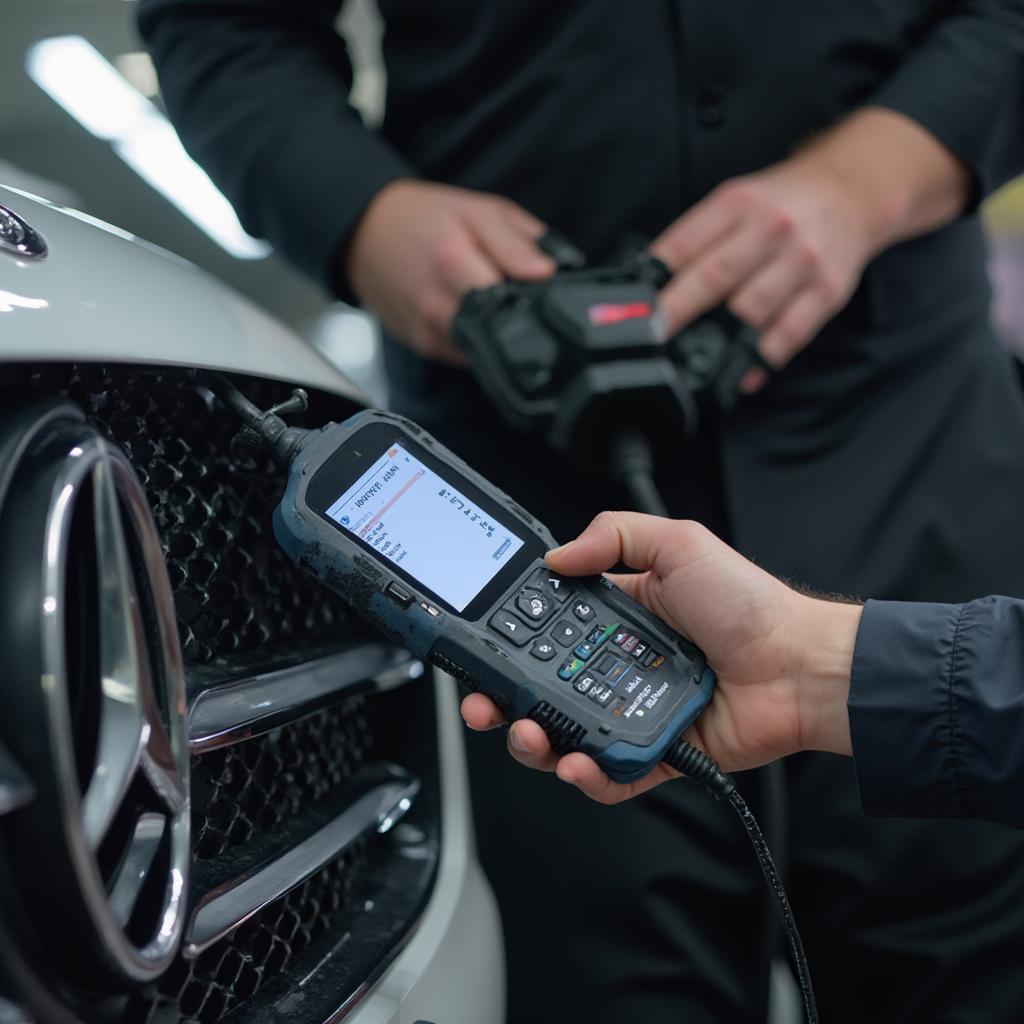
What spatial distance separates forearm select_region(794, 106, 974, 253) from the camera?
85 cm

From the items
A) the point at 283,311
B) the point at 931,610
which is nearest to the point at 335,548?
the point at 931,610

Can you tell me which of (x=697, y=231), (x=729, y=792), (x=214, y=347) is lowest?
(x=729, y=792)

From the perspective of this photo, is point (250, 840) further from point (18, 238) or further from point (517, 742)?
point (18, 238)

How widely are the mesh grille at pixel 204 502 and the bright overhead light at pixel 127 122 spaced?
1.02 m

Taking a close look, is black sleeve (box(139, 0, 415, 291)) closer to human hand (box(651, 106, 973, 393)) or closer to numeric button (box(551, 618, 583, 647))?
human hand (box(651, 106, 973, 393))

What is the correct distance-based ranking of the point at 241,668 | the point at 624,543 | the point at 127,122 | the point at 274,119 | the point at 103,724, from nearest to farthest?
1. the point at 103,724
2. the point at 241,668
3. the point at 624,543
4. the point at 274,119
5. the point at 127,122

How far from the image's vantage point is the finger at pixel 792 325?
0.84 metres

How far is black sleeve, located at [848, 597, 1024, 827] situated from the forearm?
34 centimetres

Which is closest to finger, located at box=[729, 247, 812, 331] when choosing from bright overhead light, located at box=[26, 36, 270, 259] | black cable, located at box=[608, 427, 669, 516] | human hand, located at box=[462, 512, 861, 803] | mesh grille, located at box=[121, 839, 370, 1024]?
black cable, located at box=[608, 427, 669, 516]

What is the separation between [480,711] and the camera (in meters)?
0.62

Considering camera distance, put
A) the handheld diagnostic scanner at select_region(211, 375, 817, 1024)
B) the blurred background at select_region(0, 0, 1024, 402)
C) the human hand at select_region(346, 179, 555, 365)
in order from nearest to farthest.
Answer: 1. the handheld diagnostic scanner at select_region(211, 375, 817, 1024)
2. the human hand at select_region(346, 179, 555, 365)
3. the blurred background at select_region(0, 0, 1024, 402)

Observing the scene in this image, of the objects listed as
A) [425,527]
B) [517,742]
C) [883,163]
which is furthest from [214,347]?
[883,163]

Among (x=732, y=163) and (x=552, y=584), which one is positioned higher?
(x=732, y=163)

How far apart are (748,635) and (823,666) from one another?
0.05m
